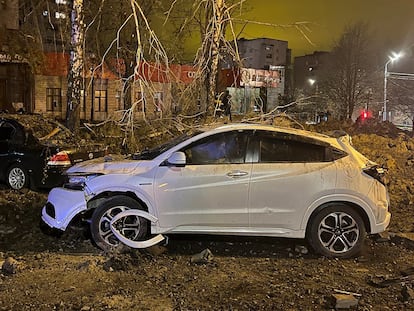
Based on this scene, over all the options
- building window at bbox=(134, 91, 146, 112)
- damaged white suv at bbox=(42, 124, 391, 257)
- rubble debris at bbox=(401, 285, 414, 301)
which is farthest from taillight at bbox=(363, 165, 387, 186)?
building window at bbox=(134, 91, 146, 112)

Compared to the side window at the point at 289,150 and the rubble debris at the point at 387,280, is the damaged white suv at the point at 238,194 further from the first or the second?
the rubble debris at the point at 387,280

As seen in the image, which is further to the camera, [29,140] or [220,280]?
[29,140]

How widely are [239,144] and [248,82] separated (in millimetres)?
7627

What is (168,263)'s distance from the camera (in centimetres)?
639

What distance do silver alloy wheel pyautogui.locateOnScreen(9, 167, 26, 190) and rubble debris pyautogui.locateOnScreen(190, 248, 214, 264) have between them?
615 centimetres

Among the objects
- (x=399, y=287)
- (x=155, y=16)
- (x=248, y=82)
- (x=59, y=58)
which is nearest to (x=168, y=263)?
(x=399, y=287)

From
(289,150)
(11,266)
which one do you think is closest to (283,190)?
(289,150)

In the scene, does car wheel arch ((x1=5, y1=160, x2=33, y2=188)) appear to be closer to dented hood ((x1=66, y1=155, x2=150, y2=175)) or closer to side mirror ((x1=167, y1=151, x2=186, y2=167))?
dented hood ((x1=66, y1=155, x2=150, y2=175))

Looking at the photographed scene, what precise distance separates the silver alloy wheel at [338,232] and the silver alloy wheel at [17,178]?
7107 mm

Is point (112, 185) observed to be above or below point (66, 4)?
below

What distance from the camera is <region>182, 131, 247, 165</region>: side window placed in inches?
267

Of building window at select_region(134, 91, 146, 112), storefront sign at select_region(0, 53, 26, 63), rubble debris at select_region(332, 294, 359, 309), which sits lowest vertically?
rubble debris at select_region(332, 294, 359, 309)

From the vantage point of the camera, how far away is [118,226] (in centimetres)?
673

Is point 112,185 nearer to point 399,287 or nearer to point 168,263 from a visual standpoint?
point 168,263
